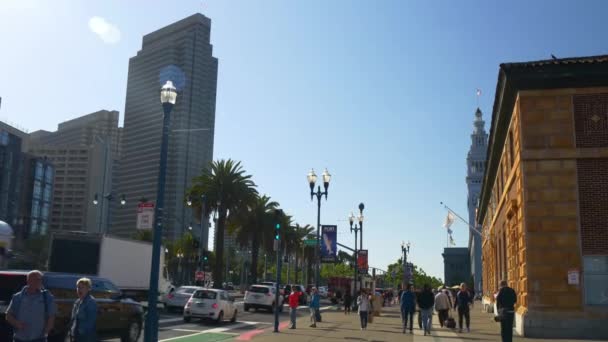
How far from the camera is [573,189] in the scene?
2200cm

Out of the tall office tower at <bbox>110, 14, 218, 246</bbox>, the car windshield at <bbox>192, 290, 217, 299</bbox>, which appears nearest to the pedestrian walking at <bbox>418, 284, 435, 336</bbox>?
the car windshield at <bbox>192, 290, 217, 299</bbox>

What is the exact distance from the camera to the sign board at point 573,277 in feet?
69.8

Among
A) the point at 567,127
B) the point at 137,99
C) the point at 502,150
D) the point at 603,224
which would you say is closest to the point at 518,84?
the point at 567,127

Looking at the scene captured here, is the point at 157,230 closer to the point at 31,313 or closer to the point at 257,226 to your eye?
the point at 31,313

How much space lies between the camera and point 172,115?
127m

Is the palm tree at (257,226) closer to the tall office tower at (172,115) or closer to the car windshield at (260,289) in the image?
the car windshield at (260,289)

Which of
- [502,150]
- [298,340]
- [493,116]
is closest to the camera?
[298,340]

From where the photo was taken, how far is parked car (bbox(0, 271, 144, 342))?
44.3 ft

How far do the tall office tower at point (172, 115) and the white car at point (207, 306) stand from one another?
88.0m

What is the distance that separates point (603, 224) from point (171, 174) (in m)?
107

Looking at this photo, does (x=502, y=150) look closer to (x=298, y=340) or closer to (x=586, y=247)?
(x=586, y=247)

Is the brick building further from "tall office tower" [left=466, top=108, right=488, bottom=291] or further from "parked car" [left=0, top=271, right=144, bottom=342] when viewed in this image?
"tall office tower" [left=466, top=108, right=488, bottom=291]

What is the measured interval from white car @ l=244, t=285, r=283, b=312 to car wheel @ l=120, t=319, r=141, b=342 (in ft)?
71.5

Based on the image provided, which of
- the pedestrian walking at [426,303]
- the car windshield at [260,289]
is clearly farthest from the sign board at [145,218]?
the car windshield at [260,289]
